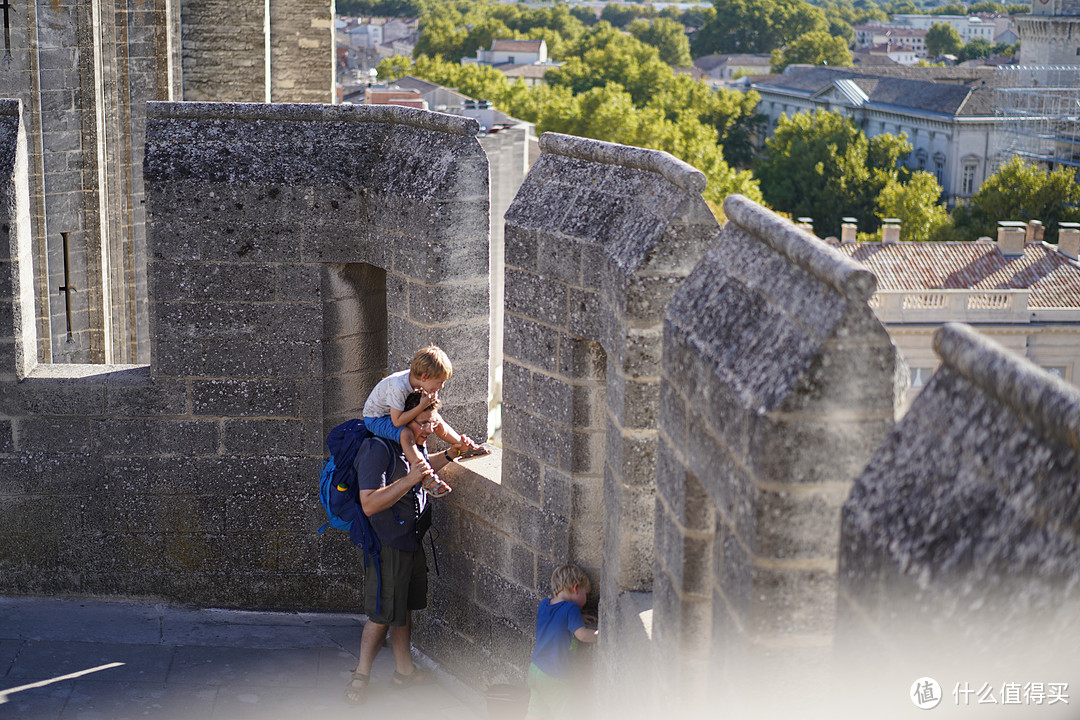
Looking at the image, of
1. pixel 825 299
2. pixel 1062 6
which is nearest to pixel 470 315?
pixel 825 299

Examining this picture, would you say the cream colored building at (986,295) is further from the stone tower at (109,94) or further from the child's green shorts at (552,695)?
the child's green shorts at (552,695)

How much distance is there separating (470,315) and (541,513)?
0.97 m

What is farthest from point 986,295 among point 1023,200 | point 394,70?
point 394,70

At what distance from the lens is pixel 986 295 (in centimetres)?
3734

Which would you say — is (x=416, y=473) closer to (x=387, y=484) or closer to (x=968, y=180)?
(x=387, y=484)

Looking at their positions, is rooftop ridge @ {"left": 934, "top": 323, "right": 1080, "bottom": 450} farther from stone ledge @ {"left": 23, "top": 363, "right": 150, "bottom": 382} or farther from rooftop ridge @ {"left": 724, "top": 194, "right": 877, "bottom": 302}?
stone ledge @ {"left": 23, "top": 363, "right": 150, "bottom": 382}

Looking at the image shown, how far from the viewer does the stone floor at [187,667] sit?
5.89m

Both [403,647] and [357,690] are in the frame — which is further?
[403,647]

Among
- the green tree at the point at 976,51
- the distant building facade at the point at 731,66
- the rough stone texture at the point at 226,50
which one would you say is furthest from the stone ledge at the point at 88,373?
the green tree at the point at 976,51

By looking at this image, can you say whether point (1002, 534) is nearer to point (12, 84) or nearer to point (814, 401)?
point (814, 401)

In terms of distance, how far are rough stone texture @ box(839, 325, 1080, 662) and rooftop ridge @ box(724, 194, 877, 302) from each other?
0.32 m

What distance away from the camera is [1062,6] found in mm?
82875

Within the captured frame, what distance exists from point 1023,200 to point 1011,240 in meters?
12.4

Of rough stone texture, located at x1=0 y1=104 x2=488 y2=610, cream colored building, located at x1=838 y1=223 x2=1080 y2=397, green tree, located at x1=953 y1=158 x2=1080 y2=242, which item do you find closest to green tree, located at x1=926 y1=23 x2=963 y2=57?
green tree, located at x1=953 y1=158 x2=1080 y2=242
